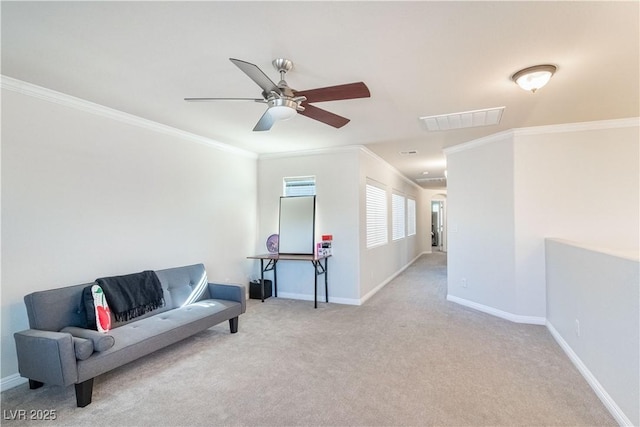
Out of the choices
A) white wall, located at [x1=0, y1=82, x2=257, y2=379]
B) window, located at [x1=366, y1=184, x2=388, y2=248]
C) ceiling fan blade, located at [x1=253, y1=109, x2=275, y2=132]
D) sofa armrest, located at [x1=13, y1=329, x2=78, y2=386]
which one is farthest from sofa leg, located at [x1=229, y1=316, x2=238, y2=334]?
window, located at [x1=366, y1=184, x2=388, y2=248]

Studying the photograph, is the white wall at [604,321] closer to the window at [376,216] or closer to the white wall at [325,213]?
the white wall at [325,213]

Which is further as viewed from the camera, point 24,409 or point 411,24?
point 24,409

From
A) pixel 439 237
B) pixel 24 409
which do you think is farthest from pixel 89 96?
pixel 439 237

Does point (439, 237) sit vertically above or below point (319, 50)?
below

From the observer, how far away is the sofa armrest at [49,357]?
7.47 ft

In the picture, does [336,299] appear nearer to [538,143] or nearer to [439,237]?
[538,143]

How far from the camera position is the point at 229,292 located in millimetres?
3994

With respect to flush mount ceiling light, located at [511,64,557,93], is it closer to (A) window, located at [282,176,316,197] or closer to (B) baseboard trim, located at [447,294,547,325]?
(B) baseboard trim, located at [447,294,547,325]

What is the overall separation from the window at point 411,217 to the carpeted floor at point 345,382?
5312 mm

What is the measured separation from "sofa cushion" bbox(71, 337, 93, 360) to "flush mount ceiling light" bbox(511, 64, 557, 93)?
3815 mm

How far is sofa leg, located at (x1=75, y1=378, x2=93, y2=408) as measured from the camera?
2.38 m

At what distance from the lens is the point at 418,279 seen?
7.21m

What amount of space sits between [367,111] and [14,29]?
9.17ft

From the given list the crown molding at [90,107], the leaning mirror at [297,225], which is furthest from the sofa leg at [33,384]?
the leaning mirror at [297,225]
